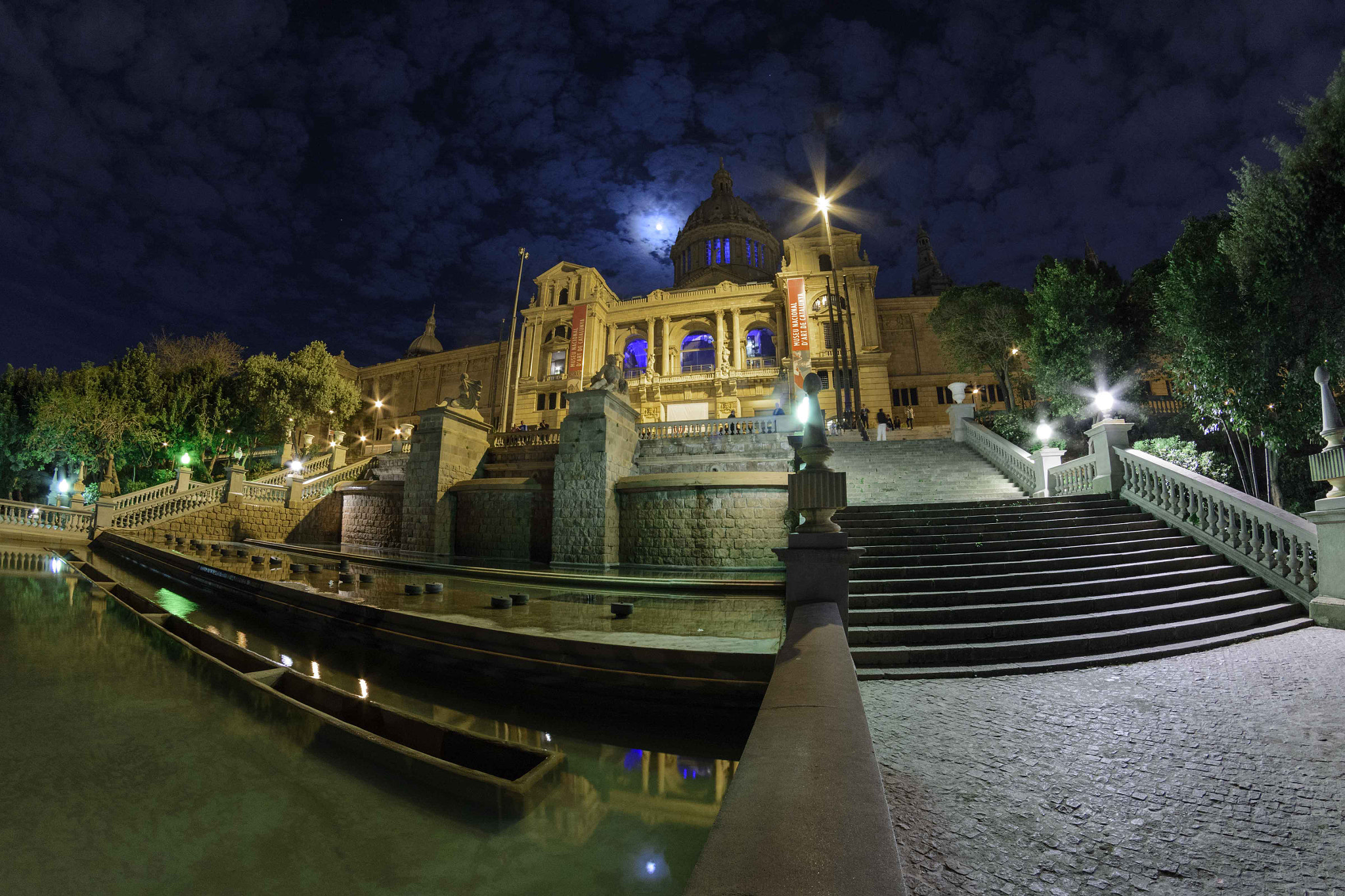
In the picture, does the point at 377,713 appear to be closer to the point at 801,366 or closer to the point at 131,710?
the point at 131,710

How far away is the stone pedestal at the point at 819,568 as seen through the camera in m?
5.07

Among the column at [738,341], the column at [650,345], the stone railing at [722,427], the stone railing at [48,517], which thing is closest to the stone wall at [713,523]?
the stone railing at [722,427]

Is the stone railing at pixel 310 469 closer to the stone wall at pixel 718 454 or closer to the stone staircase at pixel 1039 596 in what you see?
the stone wall at pixel 718 454

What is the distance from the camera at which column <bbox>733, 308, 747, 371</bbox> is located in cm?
3384

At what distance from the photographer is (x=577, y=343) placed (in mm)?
36188

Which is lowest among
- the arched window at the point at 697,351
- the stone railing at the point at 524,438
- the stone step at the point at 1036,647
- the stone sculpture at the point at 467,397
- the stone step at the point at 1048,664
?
the stone step at the point at 1048,664

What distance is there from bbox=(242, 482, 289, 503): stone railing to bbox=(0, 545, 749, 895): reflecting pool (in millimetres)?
18817

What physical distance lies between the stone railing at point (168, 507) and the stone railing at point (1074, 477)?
2665cm

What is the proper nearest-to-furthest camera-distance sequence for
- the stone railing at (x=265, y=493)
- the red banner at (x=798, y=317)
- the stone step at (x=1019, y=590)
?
the stone step at (x=1019, y=590) < the stone railing at (x=265, y=493) < the red banner at (x=798, y=317)

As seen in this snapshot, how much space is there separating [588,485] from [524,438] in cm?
585

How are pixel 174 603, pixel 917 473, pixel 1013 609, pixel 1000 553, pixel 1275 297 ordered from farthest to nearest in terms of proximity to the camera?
pixel 917 473 < pixel 1275 297 < pixel 174 603 < pixel 1000 553 < pixel 1013 609

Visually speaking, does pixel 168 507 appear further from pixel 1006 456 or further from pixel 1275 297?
pixel 1275 297

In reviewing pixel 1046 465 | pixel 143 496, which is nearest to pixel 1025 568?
pixel 1046 465

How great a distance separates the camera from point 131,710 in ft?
11.3
